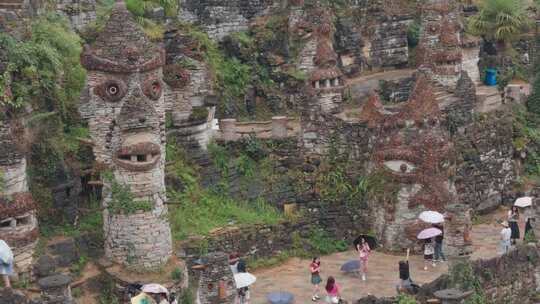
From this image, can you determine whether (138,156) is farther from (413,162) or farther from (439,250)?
(439,250)

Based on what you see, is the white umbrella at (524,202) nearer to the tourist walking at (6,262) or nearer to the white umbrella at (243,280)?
the white umbrella at (243,280)

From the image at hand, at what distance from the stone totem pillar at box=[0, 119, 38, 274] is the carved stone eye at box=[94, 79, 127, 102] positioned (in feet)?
8.27

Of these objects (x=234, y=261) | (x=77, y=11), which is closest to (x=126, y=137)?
(x=234, y=261)

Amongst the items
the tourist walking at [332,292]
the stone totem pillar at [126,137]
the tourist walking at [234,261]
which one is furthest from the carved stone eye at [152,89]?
the tourist walking at [332,292]

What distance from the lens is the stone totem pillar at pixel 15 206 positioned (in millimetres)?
26750

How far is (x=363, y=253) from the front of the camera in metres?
30.0

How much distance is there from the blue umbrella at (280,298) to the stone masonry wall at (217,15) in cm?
1314

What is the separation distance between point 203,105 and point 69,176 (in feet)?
18.4

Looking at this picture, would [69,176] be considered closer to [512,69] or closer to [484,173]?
[484,173]

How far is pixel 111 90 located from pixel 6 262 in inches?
213

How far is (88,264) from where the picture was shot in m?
28.5

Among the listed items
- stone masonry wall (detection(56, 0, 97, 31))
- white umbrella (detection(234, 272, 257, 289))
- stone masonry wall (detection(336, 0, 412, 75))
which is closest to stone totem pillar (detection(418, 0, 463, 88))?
stone masonry wall (detection(336, 0, 412, 75))

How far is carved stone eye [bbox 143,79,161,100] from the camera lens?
28.6m

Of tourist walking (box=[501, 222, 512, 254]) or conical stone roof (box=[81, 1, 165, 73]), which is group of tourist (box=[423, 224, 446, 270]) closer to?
tourist walking (box=[501, 222, 512, 254])
